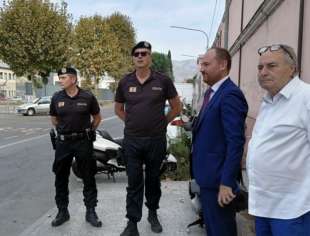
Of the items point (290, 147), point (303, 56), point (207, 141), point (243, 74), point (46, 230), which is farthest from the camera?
Answer: point (243, 74)

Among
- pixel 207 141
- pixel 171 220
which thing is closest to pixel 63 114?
pixel 171 220

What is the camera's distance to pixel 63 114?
18.0 feet

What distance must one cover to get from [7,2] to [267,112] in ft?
128

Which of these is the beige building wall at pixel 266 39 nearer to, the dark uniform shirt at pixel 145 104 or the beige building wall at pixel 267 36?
the beige building wall at pixel 267 36

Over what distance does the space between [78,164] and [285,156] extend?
3.34 metres

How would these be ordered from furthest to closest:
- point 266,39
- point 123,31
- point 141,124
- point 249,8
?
point 123,31 → point 249,8 → point 266,39 → point 141,124

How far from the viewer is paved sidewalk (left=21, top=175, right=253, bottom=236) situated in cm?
532

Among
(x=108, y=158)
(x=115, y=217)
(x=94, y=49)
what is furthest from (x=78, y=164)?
(x=94, y=49)

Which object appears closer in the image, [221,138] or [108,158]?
[221,138]

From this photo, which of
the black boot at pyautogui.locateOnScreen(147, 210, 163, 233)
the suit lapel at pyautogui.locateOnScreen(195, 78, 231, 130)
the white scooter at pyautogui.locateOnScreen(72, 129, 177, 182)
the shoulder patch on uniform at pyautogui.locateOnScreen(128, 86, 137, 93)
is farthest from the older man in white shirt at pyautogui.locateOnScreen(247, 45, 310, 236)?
the white scooter at pyautogui.locateOnScreen(72, 129, 177, 182)

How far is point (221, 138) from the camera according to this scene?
3.44 m

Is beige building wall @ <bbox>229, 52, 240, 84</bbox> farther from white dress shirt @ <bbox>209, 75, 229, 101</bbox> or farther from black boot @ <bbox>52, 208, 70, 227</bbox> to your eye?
white dress shirt @ <bbox>209, 75, 229, 101</bbox>

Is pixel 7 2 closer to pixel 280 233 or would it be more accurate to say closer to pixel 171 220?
pixel 171 220

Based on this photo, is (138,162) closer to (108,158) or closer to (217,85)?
(217,85)
